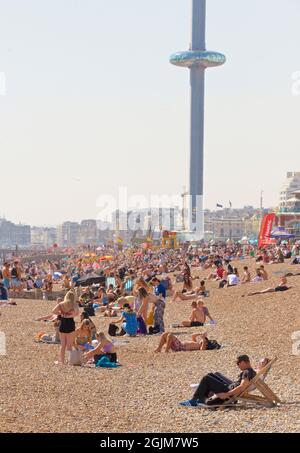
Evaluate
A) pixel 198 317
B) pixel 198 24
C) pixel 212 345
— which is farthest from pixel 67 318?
pixel 198 24

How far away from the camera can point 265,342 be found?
1323 cm

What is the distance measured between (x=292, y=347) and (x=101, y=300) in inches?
377

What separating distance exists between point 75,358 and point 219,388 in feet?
11.0

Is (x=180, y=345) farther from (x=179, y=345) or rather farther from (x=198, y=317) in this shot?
(x=198, y=317)

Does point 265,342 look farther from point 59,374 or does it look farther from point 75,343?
point 59,374

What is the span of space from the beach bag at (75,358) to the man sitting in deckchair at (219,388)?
2995 mm

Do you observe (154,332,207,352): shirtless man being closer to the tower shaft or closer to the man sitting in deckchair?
the man sitting in deckchair

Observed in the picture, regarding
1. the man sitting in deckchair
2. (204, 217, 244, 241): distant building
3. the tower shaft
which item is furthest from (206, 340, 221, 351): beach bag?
(204, 217, 244, 241): distant building

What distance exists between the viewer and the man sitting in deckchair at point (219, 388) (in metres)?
8.66

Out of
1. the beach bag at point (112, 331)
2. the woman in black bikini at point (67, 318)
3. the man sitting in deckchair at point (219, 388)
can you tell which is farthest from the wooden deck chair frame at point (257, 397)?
the beach bag at point (112, 331)

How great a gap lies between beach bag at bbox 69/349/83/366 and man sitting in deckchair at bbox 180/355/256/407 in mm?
2995

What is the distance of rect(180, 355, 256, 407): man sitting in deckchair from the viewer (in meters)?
8.66

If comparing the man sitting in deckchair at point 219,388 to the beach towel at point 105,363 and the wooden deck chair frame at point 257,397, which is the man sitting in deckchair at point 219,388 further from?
the beach towel at point 105,363

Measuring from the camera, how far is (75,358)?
38.2 ft
